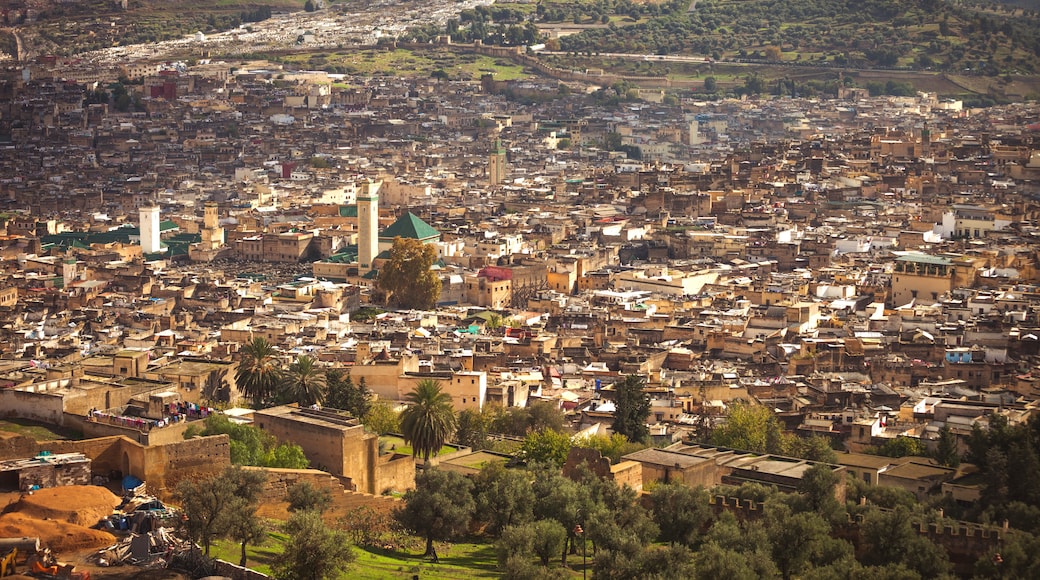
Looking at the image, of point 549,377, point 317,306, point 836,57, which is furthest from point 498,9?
point 549,377

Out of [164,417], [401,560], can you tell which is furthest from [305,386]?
[401,560]

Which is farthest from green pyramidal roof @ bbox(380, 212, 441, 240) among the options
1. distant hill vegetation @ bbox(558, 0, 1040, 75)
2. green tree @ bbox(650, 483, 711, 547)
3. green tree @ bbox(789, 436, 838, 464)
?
distant hill vegetation @ bbox(558, 0, 1040, 75)

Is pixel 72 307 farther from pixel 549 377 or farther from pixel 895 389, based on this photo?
pixel 895 389

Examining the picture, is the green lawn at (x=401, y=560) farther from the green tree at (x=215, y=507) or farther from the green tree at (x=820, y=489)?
the green tree at (x=820, y=489)

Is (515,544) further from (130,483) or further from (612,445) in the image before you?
(612,445)

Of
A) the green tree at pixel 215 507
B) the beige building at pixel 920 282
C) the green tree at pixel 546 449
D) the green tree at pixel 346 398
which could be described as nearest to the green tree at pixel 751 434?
the green tree at pixel 546 449
